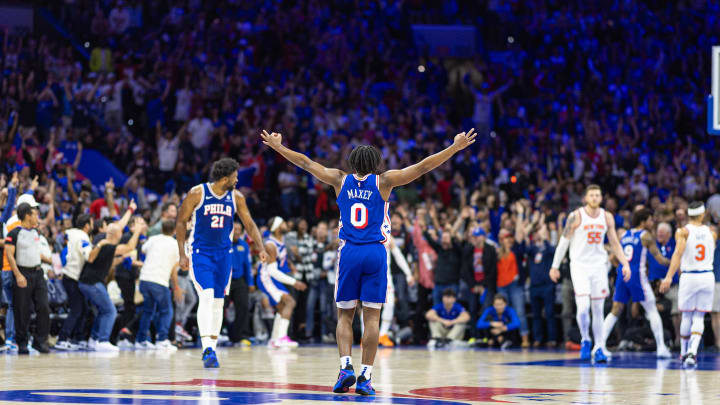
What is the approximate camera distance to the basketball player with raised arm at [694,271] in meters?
14.4

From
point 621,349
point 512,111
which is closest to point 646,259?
point 621,349

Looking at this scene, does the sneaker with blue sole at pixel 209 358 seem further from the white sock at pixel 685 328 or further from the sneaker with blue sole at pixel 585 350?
the white sock at pixel 685 328

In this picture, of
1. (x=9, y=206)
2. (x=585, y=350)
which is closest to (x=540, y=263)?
(x=585, y=350)

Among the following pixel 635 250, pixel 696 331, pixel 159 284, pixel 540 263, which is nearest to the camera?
pixel 696 331

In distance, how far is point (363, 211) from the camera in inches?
374

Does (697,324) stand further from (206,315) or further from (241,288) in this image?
(241,288)

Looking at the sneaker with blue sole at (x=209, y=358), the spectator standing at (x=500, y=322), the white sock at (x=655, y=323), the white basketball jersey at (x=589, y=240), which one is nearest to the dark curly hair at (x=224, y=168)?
the sneaker with blue sole at (x=209, y=358)

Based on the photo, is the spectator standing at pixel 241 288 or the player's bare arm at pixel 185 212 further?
the spectator standing at pixel 241 288

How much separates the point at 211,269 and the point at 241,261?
254 inches

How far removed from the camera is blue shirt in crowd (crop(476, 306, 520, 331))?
1916 centimetres

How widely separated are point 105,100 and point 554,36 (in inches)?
557

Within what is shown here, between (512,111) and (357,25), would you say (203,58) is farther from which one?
(512,111)

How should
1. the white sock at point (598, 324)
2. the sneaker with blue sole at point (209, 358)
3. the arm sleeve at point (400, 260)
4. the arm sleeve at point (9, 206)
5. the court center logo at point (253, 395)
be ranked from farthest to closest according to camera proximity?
the arm sleeve at point (400, 260), the arm sleeve at point (9, 206), the white sock at point (598, 324), the sneaker with blue sole at point (209, 358), the court center logo at point (253, 395)

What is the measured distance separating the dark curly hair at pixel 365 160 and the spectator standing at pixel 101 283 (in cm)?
700
